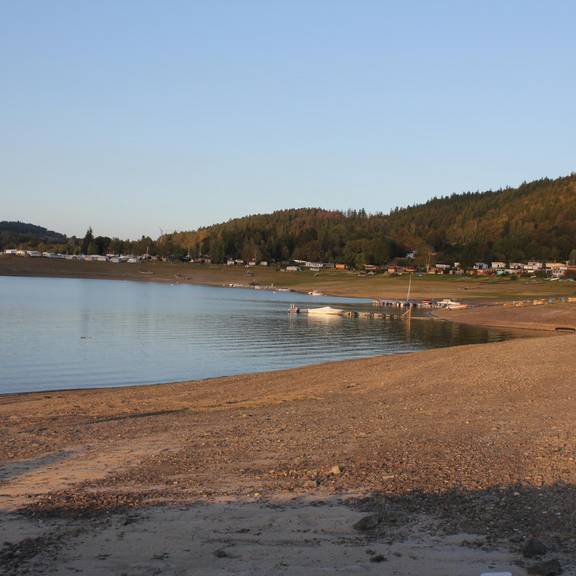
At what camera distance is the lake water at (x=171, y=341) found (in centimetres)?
2775

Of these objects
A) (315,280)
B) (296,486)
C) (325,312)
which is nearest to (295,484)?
(296,486)

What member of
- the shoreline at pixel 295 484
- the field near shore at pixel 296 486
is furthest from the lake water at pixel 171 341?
the field near shore at pixel 296 486

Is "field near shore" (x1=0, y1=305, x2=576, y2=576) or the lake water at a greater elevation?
"field near shore" (x1=0, y1=305, x2=576, y2=576)

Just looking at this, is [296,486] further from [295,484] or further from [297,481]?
[297,481]

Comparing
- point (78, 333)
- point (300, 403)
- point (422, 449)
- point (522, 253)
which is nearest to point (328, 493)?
point (422, 449)

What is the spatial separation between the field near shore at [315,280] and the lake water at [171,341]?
140 ft

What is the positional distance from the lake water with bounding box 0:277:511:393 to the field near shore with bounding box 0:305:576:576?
10.4 metres

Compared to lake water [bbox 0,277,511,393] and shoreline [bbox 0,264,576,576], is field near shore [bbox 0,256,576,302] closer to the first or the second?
lake water [bbox 0,277,511,393]

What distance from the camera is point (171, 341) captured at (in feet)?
132

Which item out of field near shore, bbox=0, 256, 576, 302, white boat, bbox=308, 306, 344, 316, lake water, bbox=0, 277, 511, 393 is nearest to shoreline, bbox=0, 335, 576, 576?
lake water, bbox=0, 277, 511, 393

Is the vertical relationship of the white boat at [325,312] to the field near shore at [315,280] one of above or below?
below

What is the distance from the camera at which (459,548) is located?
684 centimetres

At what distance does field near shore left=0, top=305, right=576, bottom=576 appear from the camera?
672cm

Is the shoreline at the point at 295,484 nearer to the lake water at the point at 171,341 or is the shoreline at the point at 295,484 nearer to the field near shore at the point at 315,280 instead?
the lake water at the point at 171,341
